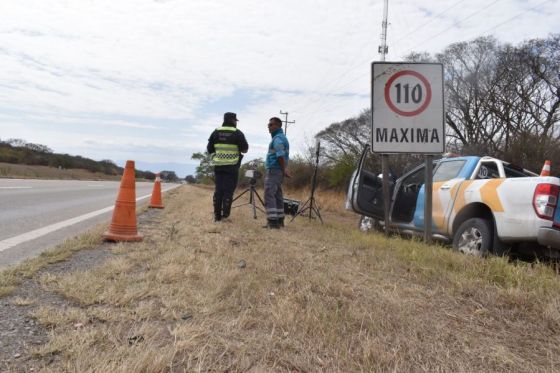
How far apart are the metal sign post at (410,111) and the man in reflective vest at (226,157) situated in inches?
108

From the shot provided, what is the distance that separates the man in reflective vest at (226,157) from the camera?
8.07m

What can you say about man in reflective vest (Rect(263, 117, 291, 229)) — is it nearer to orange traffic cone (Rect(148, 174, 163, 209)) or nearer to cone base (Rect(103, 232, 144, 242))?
cone base (Rect(103, 232, 144, 242))

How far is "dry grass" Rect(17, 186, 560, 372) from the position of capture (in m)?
2.25

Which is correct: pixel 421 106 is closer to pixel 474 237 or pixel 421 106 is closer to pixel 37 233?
pixel 474 237

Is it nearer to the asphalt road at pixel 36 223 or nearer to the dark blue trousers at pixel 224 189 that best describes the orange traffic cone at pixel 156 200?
the asphalt road at pixel 36 223

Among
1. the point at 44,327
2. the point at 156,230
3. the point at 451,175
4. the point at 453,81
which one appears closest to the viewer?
the point at 44,327

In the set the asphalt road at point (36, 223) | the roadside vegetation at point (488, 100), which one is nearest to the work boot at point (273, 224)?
the asphalt road at point (36, 223)

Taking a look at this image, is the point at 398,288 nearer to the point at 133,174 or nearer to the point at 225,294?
the point at 225,294

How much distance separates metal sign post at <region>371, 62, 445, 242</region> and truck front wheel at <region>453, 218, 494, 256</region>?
381mm

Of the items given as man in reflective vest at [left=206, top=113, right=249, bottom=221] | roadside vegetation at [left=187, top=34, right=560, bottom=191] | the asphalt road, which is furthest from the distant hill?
man in reflective vest at [left=206, top=113, right=249, bottom=221]

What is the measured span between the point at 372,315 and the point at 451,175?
4868mm

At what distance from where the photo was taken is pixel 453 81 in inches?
1307

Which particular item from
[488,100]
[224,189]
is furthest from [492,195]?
[488,100]

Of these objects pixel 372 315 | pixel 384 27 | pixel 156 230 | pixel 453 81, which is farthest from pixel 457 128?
pixel 372 315
